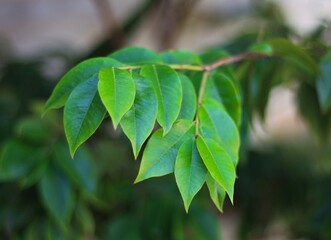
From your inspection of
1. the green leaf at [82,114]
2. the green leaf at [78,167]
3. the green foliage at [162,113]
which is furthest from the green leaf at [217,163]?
the green leaf at [78,167]

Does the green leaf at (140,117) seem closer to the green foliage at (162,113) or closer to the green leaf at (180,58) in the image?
the green foliage at (162,113)

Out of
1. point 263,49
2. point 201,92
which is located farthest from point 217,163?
point 263,49

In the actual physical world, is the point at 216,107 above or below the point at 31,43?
above

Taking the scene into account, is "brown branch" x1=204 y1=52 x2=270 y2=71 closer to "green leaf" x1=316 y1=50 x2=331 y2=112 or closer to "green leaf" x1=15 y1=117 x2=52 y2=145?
"green leaf" x1=316 y1=50 x2=331 y2=112

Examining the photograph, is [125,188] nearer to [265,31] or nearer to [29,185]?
[29,185]

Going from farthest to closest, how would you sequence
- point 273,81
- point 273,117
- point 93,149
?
point 273,117 < point 93,149 < point 273,81

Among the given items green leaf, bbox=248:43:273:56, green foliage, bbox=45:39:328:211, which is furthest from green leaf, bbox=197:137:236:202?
green leaf, bbox=248:43:273:56

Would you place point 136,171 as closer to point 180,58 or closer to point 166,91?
point 180,58

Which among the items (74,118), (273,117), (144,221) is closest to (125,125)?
(74,118)
